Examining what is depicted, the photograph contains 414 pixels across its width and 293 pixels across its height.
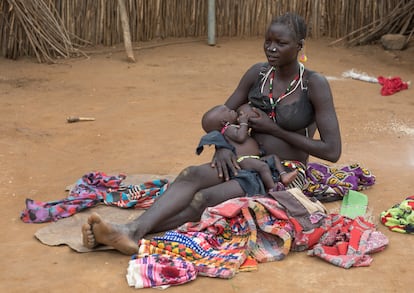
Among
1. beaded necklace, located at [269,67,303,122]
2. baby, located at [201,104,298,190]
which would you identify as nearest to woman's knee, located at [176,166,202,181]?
baby, located at [201,104,298,190]

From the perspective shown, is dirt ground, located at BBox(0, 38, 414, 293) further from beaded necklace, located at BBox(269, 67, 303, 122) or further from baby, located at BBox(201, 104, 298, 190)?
beaded necklace, located at BBox(269, 67, 303, 122)

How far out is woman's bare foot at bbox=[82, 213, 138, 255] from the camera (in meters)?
3.26

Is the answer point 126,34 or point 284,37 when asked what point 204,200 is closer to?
point 284,37

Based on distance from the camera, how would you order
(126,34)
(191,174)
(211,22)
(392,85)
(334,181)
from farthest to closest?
(211,22) → (126,34) → (392,85) → (334,181) → (191,174)

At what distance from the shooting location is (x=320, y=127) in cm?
383

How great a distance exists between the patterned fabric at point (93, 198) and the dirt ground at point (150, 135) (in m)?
0.11

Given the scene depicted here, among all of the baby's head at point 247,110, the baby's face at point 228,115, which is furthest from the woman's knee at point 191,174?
the baby's head at point 247,110

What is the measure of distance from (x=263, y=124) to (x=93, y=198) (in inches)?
43.0

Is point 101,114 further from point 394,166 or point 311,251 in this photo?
point 311,251

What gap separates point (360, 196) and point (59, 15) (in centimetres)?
558

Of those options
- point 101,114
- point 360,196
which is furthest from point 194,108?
point 360,196

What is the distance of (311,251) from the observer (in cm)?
344

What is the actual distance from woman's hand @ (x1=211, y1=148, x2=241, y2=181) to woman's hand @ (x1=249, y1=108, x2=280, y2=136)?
0.23 metres

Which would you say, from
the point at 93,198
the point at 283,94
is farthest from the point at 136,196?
the point at 283,94
